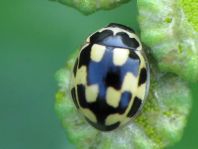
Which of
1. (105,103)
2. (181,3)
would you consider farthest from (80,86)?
(181,3)

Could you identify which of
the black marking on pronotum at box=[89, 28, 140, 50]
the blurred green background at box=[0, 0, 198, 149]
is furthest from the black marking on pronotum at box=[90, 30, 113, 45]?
the blurred green background at box=[0, 0, 198, 149]

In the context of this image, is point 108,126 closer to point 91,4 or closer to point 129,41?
Result: point 129,41

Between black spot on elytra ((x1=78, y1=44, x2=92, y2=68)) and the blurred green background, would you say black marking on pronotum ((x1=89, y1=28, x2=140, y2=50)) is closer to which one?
black spot on elytra ((x1=78, y1=44, x2=92, y2=68))

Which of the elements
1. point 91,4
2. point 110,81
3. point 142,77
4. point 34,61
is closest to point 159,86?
point 142,77

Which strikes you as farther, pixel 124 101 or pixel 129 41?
pixel 129 41

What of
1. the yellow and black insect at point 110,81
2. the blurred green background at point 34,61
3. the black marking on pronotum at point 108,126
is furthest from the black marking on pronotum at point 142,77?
the blurred green background at point 34,61

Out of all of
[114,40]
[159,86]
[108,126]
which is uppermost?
[114,40]

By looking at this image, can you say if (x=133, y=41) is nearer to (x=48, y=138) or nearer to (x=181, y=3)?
(x=181, y=3)
